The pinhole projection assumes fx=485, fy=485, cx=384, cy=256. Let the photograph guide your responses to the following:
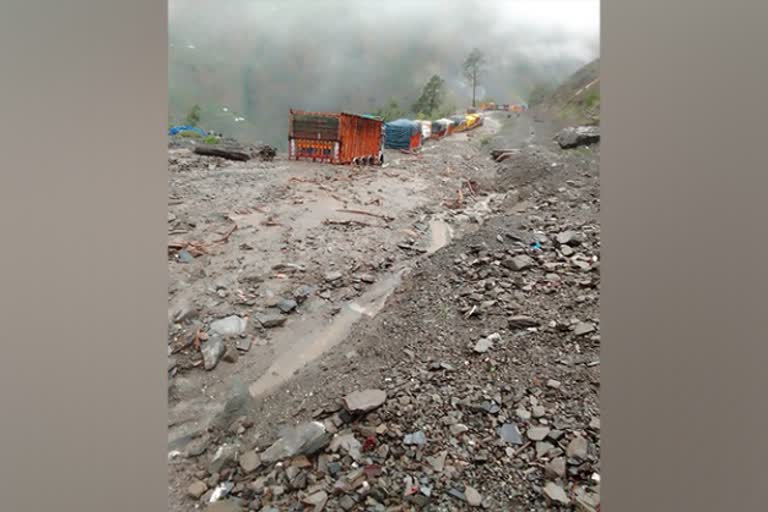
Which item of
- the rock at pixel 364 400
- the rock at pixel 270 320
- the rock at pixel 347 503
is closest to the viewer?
the rock at pixel 347 503

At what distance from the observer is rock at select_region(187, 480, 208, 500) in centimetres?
276

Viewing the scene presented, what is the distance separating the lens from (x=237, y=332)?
3.21 meters

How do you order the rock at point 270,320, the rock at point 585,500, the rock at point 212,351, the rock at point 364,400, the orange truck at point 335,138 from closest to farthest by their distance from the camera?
1. the rock at point 585,500
2. the rock at point 364,400
3. the rock at point 212,351
4. the rock at point 270,320
5. the orange truck at point 335,138

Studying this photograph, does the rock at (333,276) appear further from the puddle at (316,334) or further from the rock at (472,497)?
the rock at (472,497)

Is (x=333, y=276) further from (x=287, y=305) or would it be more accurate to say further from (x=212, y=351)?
(x=212, y=351)

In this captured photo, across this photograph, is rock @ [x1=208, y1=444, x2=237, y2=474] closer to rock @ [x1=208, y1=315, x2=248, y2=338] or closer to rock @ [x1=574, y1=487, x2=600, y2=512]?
rock @ [x1=208, y1=315, x2=248, y2=338]

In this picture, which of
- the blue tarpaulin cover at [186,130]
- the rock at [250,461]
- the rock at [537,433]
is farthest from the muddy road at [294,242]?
the rock at [537,433]

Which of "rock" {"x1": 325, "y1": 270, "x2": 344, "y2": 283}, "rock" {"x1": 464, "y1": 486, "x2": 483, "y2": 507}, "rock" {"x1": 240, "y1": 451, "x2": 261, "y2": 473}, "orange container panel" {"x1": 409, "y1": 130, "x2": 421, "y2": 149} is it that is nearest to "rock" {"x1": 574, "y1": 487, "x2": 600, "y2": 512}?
"rock" {"x1": 464, "y1": 486, "x2": 483, "y2": 507}

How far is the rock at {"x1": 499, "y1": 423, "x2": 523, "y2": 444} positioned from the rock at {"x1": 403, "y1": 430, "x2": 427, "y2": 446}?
452 millimetres

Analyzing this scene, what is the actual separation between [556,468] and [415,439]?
0.79 m

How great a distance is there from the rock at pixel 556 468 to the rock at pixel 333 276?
1754 millimetres

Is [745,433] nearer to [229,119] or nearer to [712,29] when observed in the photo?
[712,29]

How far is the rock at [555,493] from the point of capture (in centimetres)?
257

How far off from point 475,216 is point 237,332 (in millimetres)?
1863
